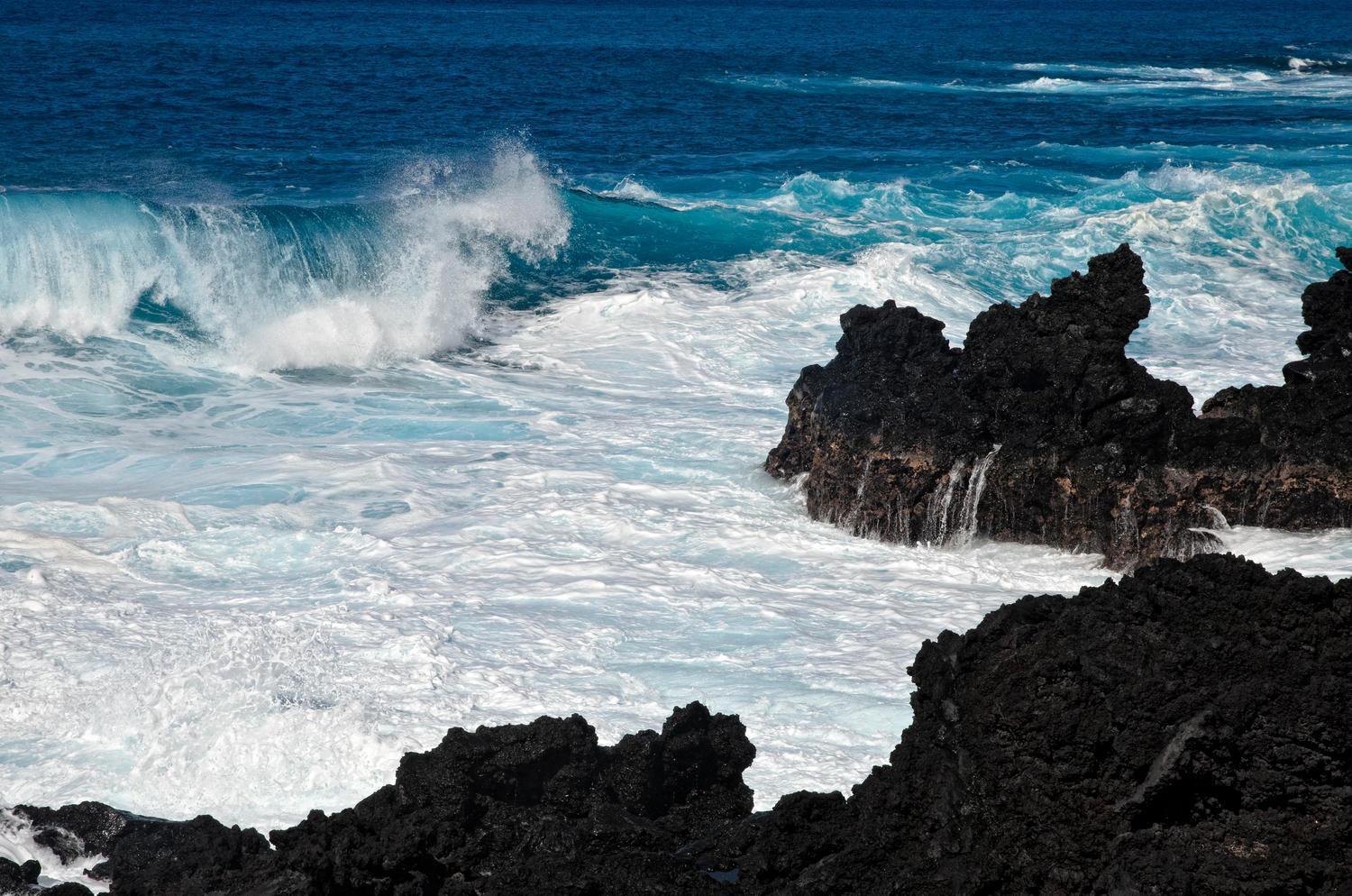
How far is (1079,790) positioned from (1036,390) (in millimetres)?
5622

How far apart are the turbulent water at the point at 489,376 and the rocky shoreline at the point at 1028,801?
5.60ft

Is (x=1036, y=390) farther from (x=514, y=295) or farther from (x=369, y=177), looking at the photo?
(x=369, y=177)

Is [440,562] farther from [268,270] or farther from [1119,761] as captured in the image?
[268,270]

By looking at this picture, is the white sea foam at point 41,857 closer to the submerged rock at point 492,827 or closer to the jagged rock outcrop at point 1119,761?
the submerged rock at point 492,827

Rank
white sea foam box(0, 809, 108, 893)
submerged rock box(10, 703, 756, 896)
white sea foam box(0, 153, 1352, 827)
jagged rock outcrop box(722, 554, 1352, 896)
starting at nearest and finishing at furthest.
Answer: jagged rock outcrop box(722, 554, 1352, 896) → submerged rock box(10, 703, 756, 896) → white sea foam box(0, 809, 108, 893) → white sea foam box(0, 153, 1352, 827)

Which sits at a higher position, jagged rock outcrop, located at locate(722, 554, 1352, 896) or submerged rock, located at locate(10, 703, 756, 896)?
jagged rock outcrop, located at locate(722, 554, 1352, 896)

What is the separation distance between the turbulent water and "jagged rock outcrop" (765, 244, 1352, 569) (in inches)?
11.0

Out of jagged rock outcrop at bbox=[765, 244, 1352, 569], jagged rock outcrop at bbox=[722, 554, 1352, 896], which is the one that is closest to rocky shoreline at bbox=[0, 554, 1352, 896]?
jagged rock outcrop at bbox=[722, 554, 1352, 896]

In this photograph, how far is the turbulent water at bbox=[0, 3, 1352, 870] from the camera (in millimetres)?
8039

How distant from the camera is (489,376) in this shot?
619 inches

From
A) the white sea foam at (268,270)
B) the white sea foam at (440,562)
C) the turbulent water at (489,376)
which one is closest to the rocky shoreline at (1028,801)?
the white sea foam at (440,562)

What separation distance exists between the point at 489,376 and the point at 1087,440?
7485mm

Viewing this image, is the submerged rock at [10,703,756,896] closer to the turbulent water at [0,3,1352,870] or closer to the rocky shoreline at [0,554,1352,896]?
the rocky shoreline at [0,554,1352,896]

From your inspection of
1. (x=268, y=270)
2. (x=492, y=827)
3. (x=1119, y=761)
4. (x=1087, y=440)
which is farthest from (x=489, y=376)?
(x=1119, y=761)
